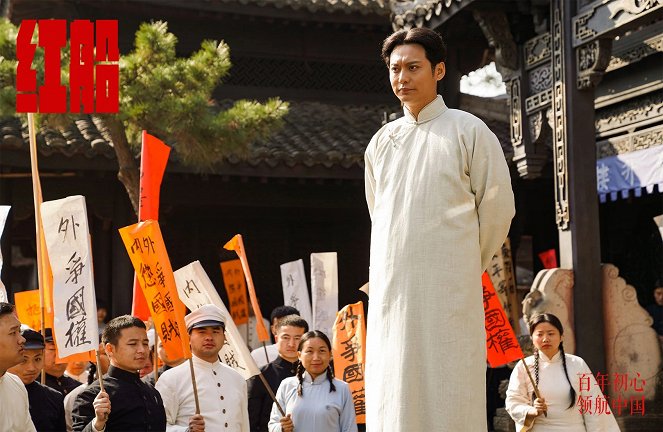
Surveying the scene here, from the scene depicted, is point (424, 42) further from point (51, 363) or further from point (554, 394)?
point (51, 363)

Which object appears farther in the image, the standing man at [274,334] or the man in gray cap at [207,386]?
the standing man at [274,334]

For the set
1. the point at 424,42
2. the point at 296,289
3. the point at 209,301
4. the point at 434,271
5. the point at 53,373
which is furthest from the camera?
the point at 296,289

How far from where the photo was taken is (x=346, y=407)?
22.1 feet

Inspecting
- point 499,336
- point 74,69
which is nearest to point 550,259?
point 74,69

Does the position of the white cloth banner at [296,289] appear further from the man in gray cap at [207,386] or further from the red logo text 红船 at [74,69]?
the man in gray cap at [207,386]

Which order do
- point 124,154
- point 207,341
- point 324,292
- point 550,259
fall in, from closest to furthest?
point 207,341 → point 324,292 → point 124,154 → point 550,259

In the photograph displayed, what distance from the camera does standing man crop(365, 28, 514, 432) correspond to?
3588mm

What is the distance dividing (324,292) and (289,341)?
7.59ft

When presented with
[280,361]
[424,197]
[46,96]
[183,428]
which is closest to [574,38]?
[280,361]

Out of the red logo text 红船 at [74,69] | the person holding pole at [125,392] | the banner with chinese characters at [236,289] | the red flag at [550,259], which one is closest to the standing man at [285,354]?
the person holding pole at [125,392]

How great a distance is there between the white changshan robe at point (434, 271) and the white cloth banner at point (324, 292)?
6.08 metres

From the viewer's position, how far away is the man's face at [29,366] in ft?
19.2

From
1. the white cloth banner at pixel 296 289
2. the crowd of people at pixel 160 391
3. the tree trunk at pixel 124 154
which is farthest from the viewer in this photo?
the white cloth banner at pixel 296 289

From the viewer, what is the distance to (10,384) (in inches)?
191
